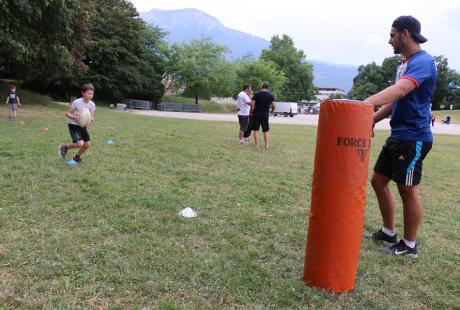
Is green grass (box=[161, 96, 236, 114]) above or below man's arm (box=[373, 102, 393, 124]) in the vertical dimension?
below

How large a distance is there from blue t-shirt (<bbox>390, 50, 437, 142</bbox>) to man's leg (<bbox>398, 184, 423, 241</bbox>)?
0.48m

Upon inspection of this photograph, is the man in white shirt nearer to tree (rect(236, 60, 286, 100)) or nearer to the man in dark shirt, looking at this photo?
the man in dark shirt

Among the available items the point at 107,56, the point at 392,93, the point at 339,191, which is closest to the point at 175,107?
the point at 107,56

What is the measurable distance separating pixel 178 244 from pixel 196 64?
4959 centimetres

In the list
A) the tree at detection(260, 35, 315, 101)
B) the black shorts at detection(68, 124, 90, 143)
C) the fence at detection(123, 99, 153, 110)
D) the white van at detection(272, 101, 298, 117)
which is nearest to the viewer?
the black shorts at detection(68, 124, 90, 143)

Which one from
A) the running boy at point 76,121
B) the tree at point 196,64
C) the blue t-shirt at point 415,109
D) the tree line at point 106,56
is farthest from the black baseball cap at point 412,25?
the tree at point 196,64

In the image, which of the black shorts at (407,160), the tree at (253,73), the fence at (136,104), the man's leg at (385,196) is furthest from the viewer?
the tree at (253,73)

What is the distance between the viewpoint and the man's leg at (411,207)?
13.1ft

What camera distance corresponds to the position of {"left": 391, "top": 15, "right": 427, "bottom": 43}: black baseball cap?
3.82m

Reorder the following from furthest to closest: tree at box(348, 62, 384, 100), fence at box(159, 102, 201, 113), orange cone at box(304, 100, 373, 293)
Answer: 1. tree at box(348, 62, 384, 100)
2. fence at box(159, 102, 201, 113)
3. orange cone at box(304, 100, 373, 293)

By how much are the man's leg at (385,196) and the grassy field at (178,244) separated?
327mm

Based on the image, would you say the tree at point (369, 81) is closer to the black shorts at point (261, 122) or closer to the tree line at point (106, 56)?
the tree line at point (106, 56)

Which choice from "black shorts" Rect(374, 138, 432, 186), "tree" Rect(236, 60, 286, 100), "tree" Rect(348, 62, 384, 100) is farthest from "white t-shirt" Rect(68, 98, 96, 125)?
"tree" Rect(348, 62, 384, 100)

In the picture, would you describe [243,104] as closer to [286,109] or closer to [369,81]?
[286,109]
